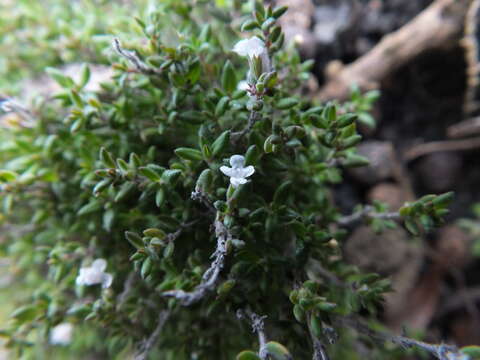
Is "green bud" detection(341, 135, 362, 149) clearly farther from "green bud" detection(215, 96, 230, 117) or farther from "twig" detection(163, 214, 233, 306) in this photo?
"twig" detection(163, 214, 233, 306)

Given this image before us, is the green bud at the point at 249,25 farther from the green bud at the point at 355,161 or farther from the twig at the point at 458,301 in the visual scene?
the twig at the point at 458,301

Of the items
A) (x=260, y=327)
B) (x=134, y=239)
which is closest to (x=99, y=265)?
(x=134, y=239)

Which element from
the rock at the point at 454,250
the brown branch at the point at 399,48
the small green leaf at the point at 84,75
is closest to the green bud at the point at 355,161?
the brown branch at the point at 399,48

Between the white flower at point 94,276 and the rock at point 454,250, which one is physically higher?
the white flower at point 94,276

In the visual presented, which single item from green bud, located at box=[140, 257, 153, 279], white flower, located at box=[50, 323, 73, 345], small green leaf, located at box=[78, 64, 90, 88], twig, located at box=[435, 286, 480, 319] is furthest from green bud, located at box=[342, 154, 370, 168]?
white flower, located at box=[50, 323, 73, 345]

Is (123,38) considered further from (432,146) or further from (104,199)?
(432,146)

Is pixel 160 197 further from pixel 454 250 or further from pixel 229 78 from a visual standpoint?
pixel 454 250
